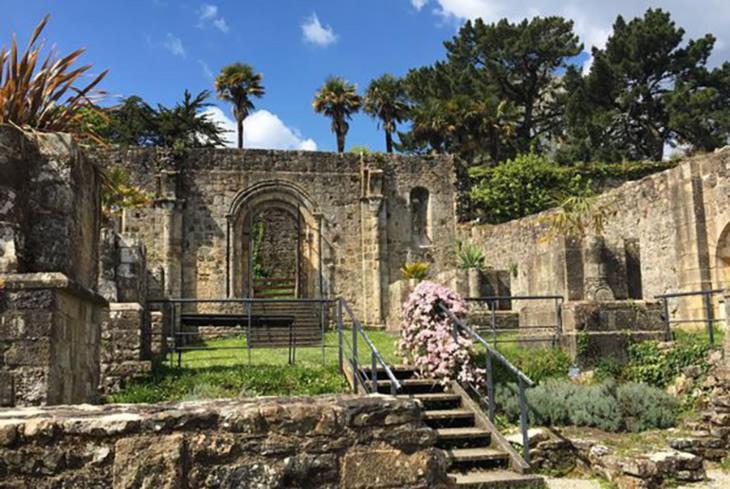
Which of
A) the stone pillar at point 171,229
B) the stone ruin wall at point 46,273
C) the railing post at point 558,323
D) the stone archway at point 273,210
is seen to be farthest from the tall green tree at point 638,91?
the stone ruin wall at point 46,273

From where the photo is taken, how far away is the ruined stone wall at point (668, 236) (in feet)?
42.7

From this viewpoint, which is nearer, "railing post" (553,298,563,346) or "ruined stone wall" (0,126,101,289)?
"ruined stone wall" (0,126,101,289)

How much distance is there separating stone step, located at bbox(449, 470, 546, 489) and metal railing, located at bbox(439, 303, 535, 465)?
307 mm

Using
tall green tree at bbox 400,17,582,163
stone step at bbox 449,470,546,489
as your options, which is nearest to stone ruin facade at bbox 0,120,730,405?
stone step at bbox 449,470,546,489

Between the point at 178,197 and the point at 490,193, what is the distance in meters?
9.88

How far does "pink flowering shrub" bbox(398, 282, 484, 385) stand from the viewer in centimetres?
900

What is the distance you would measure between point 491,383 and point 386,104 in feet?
82.3

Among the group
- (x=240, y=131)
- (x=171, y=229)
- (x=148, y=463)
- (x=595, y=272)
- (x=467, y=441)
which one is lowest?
(x=467, y=441)

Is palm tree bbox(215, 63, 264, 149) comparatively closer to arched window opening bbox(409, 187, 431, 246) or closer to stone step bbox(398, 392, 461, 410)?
arched window opening bbox(409, 187, 431, 246)

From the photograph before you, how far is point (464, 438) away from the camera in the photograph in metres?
7.51

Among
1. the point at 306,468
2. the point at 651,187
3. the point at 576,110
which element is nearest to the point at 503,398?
the point at 306,468

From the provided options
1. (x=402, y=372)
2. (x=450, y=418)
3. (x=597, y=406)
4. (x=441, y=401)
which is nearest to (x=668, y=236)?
(x=597, y=406)

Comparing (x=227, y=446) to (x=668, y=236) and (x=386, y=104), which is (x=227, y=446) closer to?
(x=668, y=236)

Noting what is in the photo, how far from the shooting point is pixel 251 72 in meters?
32.8
